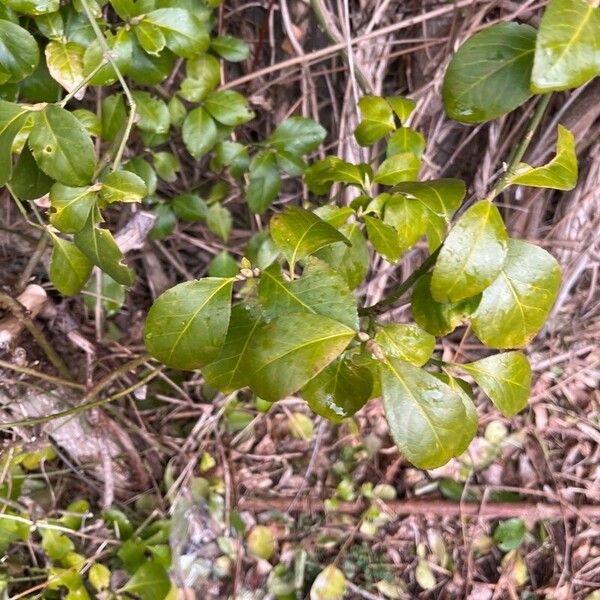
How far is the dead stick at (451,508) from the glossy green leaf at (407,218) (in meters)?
1.01

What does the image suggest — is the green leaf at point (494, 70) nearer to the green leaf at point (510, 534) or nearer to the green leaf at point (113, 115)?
the green leaf at point (113, 115)

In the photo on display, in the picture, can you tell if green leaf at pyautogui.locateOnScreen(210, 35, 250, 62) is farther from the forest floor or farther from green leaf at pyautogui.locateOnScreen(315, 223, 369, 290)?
green leaf at pyautogui.locateOnScreen(315, 223, 369, 290)

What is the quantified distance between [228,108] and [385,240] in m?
0.54

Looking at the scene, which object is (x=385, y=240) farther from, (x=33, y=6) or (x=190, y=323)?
(x=33, y=6)

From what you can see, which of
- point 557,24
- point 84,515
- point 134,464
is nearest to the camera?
point 557,24

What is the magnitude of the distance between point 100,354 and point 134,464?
0.31 m

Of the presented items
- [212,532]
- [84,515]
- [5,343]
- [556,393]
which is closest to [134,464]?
[84,515]

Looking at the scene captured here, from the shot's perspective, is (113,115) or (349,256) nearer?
(349,256)

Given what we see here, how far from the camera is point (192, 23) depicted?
0.93 m

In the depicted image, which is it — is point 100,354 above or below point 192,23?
below

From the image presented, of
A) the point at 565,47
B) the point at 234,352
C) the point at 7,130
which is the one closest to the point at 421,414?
the point at 234,352

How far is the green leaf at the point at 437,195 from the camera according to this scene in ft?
2.23

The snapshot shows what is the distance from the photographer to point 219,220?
51.7 inches

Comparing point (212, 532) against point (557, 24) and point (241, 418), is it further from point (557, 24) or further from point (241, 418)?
point (557, 24)
